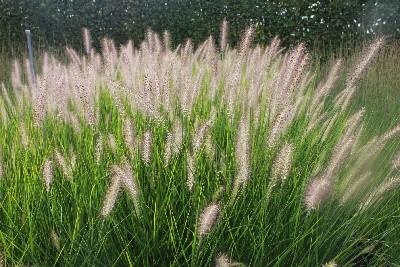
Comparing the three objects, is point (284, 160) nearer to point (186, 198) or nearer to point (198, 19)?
point (186, 198)

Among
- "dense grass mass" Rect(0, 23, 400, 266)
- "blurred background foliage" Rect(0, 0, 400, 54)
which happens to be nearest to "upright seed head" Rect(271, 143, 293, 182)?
"dense grass mass" Rect(0, 23, 400, 266)

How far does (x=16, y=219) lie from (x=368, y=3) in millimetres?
6768

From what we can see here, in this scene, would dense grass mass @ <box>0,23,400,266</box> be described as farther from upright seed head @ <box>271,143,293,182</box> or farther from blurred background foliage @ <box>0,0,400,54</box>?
blurred background foliage @ <box>0,0,400,54</box>

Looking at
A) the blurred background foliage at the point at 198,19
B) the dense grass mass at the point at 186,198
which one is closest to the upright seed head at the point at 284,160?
the dense grass mass at the point at 186,198

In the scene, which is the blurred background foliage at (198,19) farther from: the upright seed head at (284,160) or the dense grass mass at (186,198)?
the upright seed head at (284,160)

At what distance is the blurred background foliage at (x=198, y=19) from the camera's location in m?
7.94

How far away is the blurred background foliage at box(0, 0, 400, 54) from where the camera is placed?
7941mm

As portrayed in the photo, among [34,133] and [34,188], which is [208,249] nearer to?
[34,188]

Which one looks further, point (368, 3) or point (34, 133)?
point (368, 3)

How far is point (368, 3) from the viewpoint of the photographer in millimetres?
7895

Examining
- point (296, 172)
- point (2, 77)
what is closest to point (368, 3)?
point (2, 77)

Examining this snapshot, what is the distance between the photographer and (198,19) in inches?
334

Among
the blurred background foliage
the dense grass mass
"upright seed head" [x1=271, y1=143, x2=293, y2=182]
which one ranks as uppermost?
"upright seed head" [x1=271, y1=143, x2=293, y2=182]

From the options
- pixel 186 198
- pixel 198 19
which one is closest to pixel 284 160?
pixel 186 198
